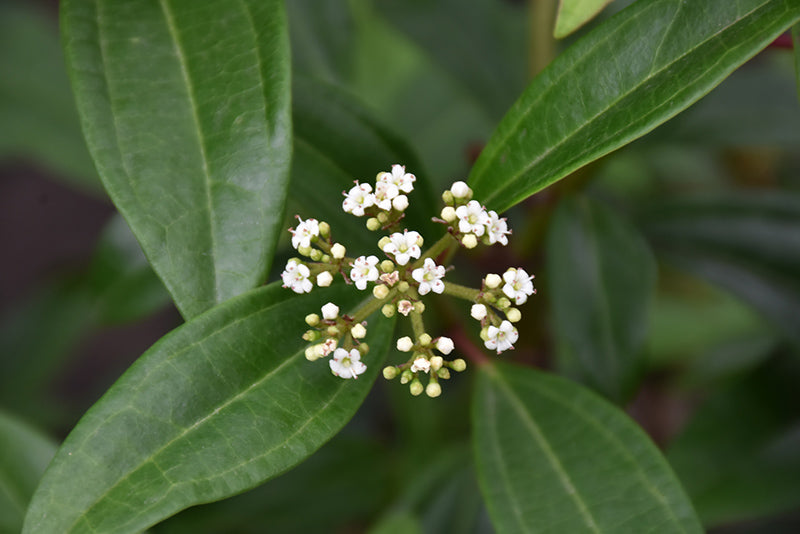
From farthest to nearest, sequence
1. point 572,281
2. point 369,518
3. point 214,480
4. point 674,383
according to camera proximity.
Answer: point 674,383 → point 369,518 → point 572,281 → point 214,480

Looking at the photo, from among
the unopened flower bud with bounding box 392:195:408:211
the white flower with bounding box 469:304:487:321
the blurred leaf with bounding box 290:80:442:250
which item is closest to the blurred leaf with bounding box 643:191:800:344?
the blurred leaf with bounding box 290:80:442:250

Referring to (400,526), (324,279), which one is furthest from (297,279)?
(400,526)

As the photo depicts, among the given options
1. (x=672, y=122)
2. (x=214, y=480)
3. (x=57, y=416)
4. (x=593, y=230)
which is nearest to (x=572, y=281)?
(x=593, y=230)

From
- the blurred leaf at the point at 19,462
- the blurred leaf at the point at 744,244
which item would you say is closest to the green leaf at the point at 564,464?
the blurred leaf at the point at 744,244

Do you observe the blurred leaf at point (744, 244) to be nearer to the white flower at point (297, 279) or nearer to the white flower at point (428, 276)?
the white flower at point (428, 276)

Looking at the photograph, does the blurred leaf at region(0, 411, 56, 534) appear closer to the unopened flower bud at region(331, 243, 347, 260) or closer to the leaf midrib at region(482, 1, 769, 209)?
the unopened flower bud at region(331, 243, 347, 260)

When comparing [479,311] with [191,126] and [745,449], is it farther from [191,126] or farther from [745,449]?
[745,449]

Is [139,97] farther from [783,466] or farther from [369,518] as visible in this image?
[369,518]

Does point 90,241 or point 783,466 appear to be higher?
point 90,241
